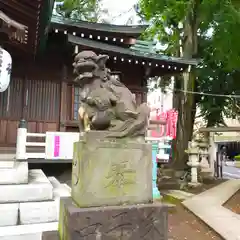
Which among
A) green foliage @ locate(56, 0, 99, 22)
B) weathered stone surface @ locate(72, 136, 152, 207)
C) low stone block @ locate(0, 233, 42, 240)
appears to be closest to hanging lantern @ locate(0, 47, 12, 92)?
low stone block @ locate(0, 233, 42, 240)

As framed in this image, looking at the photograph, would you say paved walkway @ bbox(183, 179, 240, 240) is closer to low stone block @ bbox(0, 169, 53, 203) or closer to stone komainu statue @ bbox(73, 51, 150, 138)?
stone komainu statue @ bbox(73, 51, 150, 138)

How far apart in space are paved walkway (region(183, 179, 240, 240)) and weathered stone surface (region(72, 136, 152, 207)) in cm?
296

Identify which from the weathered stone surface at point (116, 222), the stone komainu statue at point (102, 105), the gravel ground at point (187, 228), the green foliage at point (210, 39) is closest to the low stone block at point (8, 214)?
the weathered stone surface at point (116, 222)

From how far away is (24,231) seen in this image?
457 centimetres

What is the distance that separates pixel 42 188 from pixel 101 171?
9.01ft

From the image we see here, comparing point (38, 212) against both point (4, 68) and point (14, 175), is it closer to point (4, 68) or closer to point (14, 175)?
point (14, 175)

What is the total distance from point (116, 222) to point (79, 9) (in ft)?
55.5

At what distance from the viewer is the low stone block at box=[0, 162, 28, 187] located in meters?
5.43

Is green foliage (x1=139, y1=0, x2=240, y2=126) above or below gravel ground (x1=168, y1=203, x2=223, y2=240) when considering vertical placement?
above

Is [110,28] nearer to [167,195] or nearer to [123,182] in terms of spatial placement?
[167,195]

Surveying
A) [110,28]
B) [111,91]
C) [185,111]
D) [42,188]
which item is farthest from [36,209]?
[185,111]

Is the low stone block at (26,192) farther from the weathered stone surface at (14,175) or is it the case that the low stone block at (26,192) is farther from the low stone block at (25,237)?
the low stone block at (25,237)

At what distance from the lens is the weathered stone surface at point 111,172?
10.2 feet

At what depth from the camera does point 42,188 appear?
5418 millimetres
